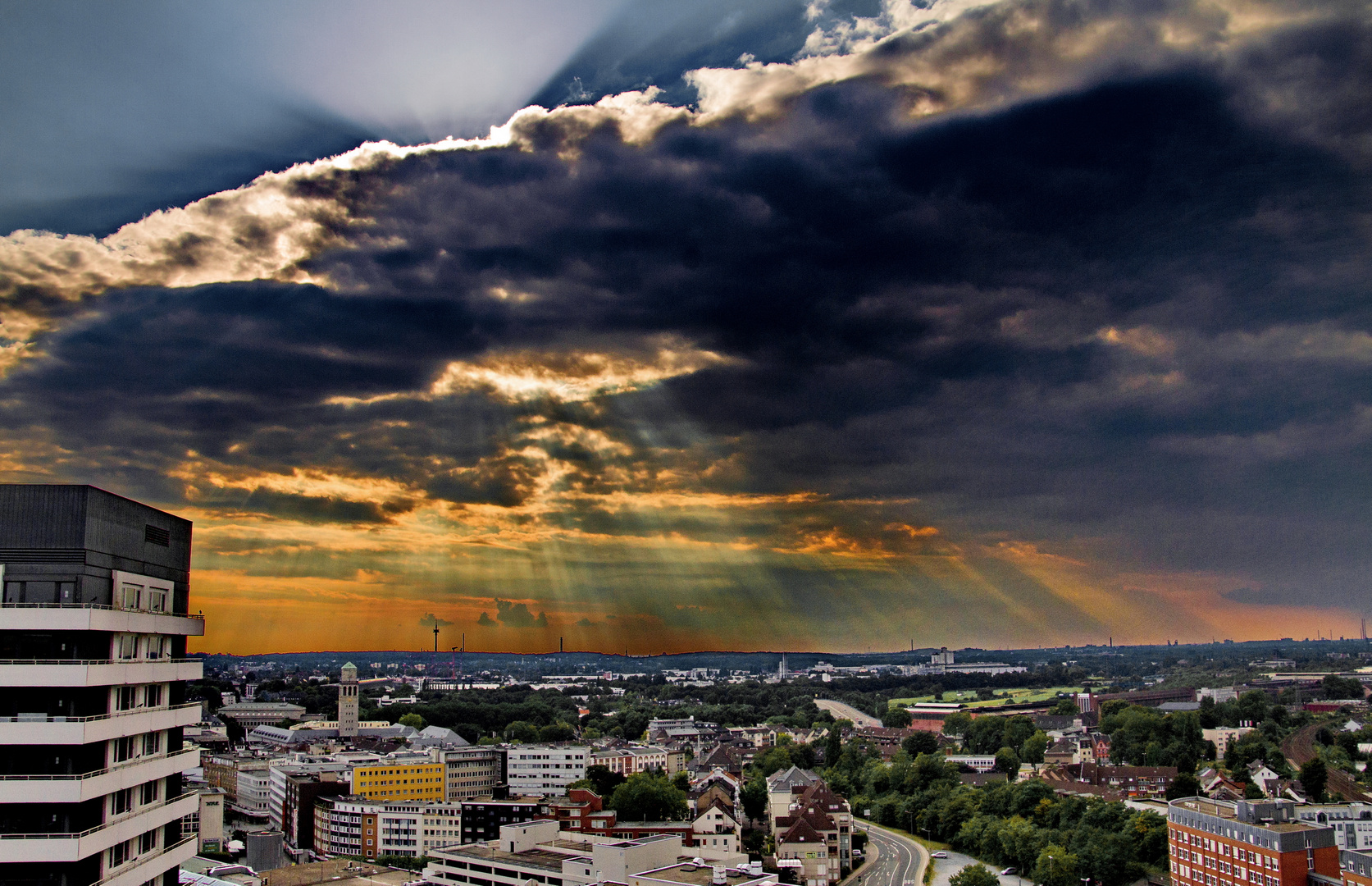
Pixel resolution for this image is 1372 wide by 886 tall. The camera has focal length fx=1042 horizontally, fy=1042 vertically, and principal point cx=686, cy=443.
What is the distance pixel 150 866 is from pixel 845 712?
166 m

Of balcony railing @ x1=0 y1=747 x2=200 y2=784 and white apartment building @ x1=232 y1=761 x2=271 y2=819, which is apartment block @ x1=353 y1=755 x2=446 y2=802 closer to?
white apartment building @ x1=232 y1=761 x2=271 y2=819

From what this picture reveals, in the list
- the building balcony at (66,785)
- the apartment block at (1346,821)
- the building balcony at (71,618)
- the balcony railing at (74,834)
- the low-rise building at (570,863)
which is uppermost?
the building balcony at (71,618)

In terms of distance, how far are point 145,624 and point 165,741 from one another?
258cm

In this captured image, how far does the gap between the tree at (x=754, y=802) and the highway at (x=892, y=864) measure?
24.9 feet

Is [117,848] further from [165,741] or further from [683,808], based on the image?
[683,808]

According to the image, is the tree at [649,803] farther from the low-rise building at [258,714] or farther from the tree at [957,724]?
the low-rise building at [258,714]

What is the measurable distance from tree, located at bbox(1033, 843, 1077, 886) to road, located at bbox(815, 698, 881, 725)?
9451cm

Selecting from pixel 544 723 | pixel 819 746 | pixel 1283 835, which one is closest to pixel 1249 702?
pixel 819 746

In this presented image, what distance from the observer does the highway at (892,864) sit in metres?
56.8

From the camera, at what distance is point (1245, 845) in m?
44.5

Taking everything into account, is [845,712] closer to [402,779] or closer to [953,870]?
[402,779]

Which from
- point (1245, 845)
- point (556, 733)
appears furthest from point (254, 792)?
point (1245, 845)

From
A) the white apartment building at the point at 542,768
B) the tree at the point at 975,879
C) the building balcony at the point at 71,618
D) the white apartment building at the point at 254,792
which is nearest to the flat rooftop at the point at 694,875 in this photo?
the tree at the point at 975,879

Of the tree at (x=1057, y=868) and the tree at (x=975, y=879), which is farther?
the tree at (x=1057, y=868)
